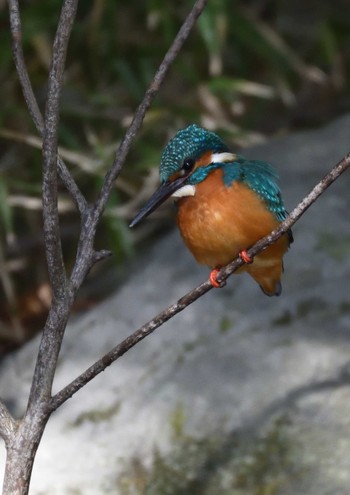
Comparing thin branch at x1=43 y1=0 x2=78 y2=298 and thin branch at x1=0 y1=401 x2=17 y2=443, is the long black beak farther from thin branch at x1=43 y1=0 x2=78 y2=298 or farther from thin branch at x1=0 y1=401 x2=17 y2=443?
thin branch at x1=0 y1=401 x2=17 y2=443

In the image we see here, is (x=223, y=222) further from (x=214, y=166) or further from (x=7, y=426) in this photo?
(x=7, y=426)

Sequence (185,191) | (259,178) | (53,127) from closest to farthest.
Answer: (53,127) → (185,191) → (259,178)

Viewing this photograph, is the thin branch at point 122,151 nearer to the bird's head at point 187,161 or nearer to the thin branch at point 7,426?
the bird's head at point 187,161

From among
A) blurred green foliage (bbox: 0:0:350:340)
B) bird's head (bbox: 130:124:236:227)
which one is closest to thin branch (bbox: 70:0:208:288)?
bird's head (bbox: 130:124:236:227)

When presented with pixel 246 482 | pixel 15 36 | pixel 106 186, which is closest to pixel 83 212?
pixel 106 186

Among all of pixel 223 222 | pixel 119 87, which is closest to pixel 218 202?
pixel 223 222

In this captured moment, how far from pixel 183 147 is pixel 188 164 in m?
0.04

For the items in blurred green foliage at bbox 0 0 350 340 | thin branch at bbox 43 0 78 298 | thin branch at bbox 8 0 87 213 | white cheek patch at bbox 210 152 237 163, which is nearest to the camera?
thin branch at bbox 43 0 78 298

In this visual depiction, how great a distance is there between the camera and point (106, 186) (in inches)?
67.6

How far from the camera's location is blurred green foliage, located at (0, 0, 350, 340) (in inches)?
158

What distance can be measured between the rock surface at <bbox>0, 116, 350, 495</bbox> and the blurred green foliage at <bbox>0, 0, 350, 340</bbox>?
0.53 meters

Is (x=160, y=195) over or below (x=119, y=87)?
below

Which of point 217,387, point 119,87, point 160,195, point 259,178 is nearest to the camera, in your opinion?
point 160,195

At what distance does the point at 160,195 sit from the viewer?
1.82 metres
